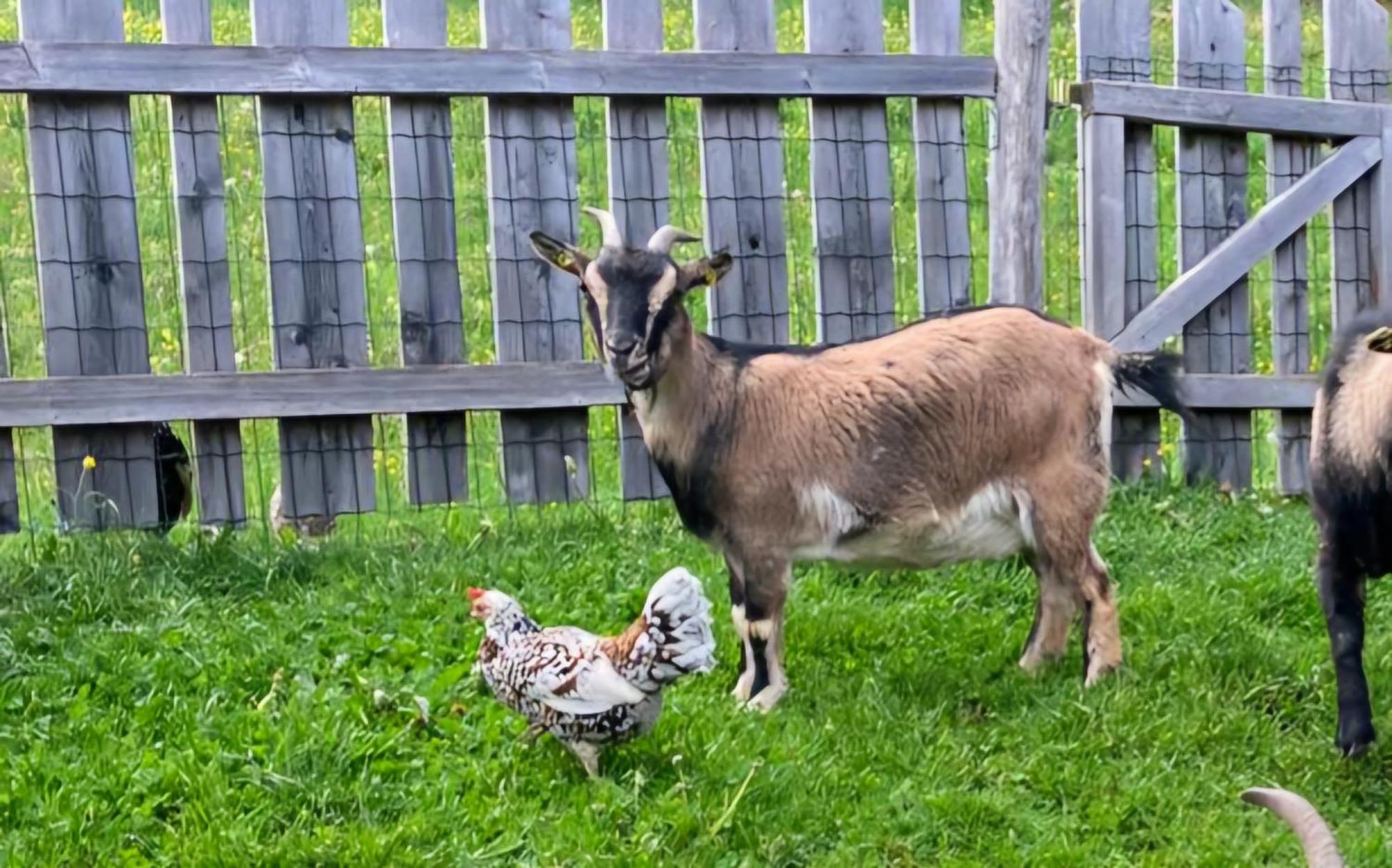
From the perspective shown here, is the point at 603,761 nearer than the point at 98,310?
Yes

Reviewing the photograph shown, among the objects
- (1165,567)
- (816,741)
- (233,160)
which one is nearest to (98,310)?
(816,741)

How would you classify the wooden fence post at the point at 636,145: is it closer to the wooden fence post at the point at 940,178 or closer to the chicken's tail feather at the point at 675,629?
the wooden fence post at the point at 940,178

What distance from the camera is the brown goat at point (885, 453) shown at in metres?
5.88

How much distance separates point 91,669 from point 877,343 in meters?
2.81

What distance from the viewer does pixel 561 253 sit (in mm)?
5949

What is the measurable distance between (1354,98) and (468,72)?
450cm

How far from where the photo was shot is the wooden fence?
22.7 feet

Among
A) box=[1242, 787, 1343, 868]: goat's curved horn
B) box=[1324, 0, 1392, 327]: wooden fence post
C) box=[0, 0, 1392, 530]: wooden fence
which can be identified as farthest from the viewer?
box=[1324, 0, 1392, 327]: wooden fence post

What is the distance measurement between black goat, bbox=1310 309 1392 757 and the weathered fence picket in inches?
116

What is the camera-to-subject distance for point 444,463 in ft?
24.4

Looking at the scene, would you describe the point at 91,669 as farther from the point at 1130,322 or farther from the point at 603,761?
the point at 1130,322

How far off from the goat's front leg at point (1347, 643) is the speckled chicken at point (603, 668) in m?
2.00

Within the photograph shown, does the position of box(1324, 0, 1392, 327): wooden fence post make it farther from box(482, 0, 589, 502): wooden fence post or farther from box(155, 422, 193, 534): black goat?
box(155, 422, 193, 534): black goat

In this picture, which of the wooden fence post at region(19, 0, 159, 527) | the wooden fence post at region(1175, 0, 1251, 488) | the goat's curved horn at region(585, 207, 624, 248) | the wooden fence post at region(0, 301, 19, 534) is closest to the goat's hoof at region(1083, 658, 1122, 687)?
the goat's curved horn at region(585, 207, 624, 248)
